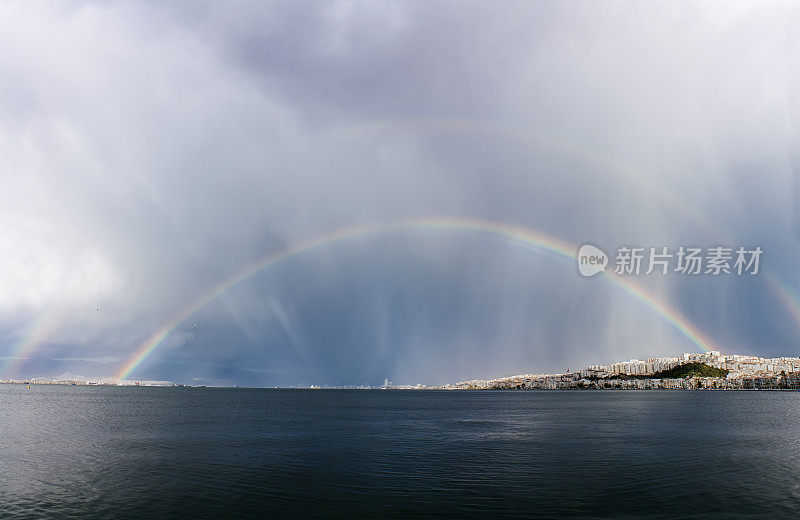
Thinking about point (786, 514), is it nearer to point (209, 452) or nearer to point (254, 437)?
point (209, 452)

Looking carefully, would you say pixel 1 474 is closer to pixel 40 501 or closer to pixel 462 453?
pixel 40 501

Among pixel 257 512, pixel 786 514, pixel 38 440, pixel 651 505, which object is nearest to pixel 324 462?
pixel 257 512

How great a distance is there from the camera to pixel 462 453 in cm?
5447

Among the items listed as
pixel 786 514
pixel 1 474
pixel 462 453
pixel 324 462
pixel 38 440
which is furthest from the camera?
pixel 38 440

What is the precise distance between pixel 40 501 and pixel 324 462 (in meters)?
23.9

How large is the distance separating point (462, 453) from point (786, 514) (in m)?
30.0

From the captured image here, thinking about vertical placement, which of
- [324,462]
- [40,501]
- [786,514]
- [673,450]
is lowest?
[40,501]

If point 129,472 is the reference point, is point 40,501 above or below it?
below

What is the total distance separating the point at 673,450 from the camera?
57125mm

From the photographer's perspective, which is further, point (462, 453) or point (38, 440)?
point (38, 440)

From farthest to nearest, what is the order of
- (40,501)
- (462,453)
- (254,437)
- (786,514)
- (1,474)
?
(254,437) < (462,453) < (1,474) < (40,501) < (786,514)

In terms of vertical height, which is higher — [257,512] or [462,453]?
[462,453]

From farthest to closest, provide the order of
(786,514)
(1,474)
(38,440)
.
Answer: (38,440)
(1,474)
(786,514)

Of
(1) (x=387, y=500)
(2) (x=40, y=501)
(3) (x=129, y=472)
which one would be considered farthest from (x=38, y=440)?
(1) (x=387, y=500)
